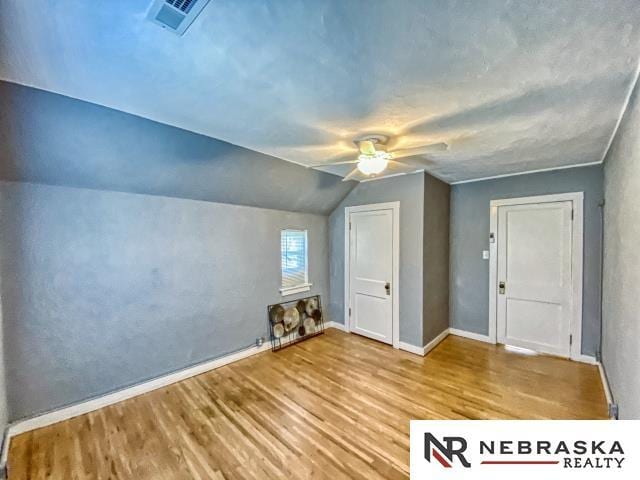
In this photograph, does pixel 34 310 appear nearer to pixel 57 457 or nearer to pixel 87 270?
pixel 87 270

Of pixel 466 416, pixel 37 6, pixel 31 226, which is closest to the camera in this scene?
pixel 37 6

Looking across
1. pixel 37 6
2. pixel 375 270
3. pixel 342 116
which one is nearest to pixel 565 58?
pixel 342 116

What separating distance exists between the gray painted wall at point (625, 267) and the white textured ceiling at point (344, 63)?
1.01 ft

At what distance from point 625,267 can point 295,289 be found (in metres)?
3.39

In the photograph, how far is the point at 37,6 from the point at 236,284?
280 cm

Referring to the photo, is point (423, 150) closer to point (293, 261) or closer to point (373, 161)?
point (373, 161)

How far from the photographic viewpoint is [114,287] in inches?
98.9

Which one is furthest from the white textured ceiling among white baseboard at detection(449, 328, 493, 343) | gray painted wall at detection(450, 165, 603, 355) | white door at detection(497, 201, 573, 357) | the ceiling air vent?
white baseboard at detection(449, 328, 493, 343)

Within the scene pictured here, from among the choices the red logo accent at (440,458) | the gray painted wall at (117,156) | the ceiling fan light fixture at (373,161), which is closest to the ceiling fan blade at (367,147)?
the ceiling fan light fixture at (373,161)

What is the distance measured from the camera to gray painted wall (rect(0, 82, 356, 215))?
1.77 meters

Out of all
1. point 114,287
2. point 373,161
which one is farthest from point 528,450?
point 114,287

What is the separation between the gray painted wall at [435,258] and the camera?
3527 mm

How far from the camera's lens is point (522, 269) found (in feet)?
11.7

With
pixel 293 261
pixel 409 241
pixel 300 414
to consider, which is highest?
pixel 409 241
